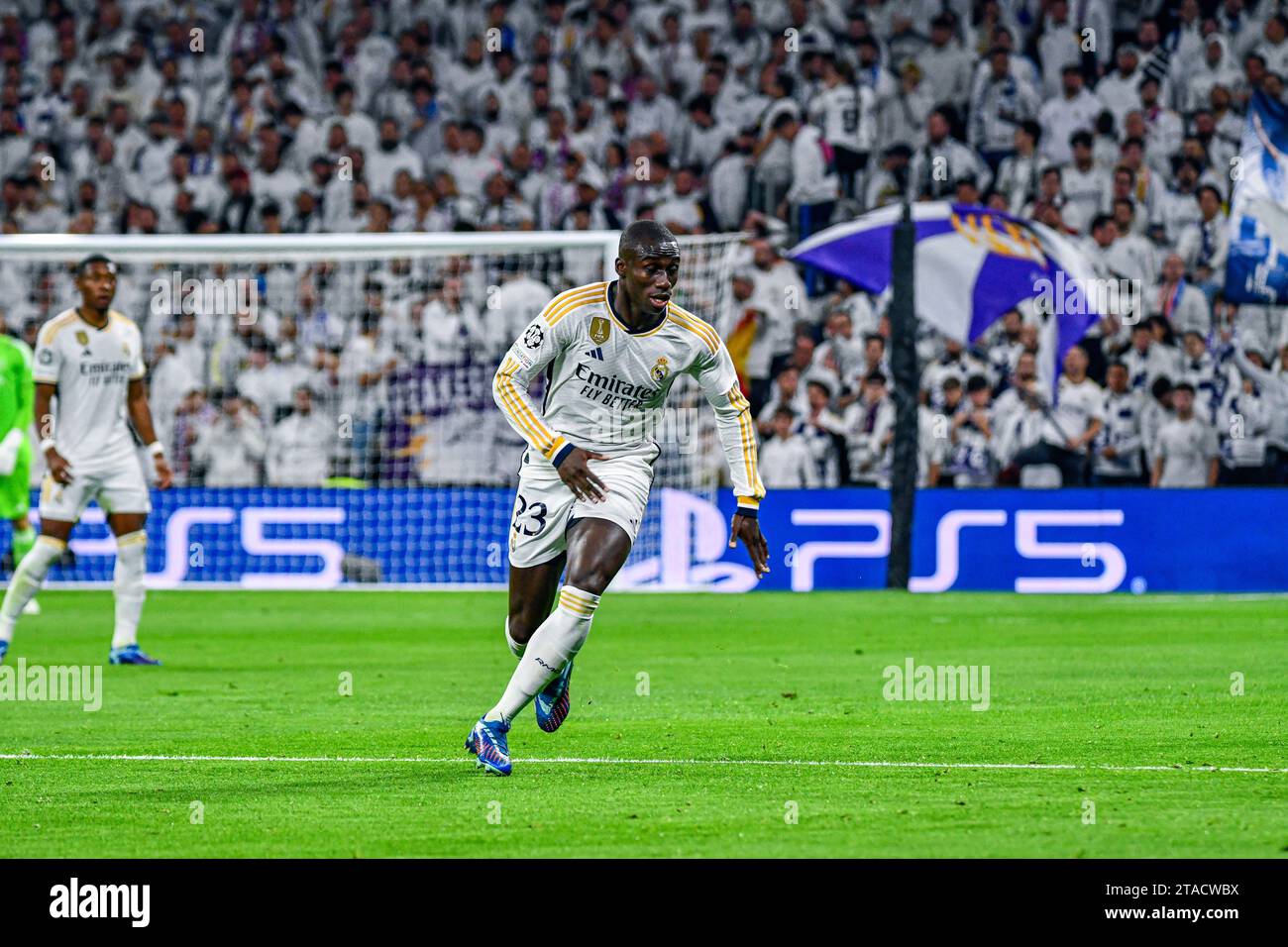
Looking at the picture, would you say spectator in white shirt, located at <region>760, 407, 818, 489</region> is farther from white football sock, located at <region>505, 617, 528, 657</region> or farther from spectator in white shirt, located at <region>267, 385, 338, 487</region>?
white football sock, located at <region>505, 617, 528, 657</region>

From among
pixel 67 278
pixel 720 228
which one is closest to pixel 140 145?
pixel 67 278

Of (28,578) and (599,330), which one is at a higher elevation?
(599,330)

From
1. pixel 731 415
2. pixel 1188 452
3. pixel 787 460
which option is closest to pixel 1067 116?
pixel 1188 452

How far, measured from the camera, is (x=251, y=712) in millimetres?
11188

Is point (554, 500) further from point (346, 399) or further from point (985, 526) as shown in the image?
point (346, 399)

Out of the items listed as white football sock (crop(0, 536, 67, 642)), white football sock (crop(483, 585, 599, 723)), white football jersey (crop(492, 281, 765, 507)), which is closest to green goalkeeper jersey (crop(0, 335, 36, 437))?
white football sock (crop(0, 536, 67, 642))

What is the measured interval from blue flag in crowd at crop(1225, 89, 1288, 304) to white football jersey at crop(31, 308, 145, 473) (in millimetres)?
12152

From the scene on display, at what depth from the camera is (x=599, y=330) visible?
362 inches

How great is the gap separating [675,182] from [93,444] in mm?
11121

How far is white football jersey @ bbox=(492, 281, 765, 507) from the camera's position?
9164mm

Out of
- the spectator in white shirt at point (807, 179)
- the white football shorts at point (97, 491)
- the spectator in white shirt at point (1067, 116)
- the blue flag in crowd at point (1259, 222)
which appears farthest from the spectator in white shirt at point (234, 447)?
the blue flag in crowd at point (1259, 222)

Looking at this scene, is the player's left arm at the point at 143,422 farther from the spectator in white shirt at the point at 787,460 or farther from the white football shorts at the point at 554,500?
the spectator in white shirt at the point at 787,460

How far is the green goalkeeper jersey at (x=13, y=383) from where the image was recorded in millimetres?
18406
